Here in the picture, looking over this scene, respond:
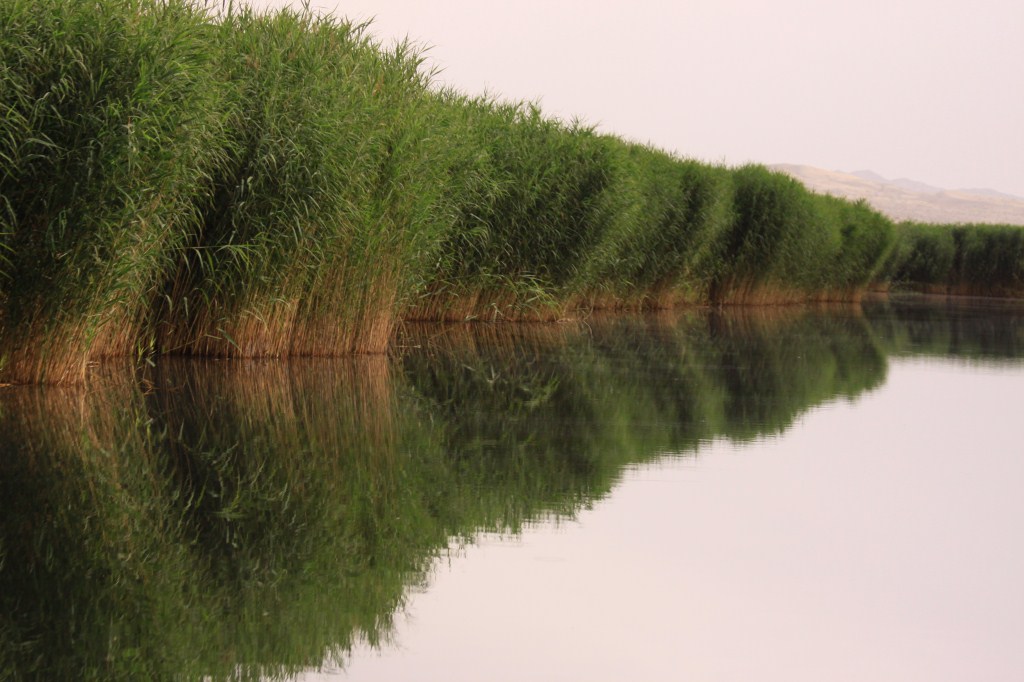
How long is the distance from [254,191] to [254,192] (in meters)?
0.02

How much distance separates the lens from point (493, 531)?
454 cm

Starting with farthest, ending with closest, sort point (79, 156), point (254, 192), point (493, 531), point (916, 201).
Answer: point (916, 201) < point (254, 192) < point (79, 156) < point (493, 531)

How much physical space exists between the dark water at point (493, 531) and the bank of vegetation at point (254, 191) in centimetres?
53

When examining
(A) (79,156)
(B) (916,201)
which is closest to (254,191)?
(A) (79,156)

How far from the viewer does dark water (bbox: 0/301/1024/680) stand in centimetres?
324

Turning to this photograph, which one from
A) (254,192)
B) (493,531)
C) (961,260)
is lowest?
(493,531)

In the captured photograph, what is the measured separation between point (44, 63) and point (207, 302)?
8.20 feet

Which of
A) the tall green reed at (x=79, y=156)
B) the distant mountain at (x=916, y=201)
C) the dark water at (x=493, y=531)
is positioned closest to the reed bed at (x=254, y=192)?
the tall green reed at (x=79, y=156)

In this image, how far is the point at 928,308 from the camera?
28578mm

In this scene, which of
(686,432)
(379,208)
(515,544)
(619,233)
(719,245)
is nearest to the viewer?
(515,544)

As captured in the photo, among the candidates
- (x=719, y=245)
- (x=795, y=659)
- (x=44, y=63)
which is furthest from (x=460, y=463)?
(x=719, y=245)

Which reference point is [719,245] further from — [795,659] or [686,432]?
[795,659]

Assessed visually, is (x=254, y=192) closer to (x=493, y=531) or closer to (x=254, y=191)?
(x=254, y=191)

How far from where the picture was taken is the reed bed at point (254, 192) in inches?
264
